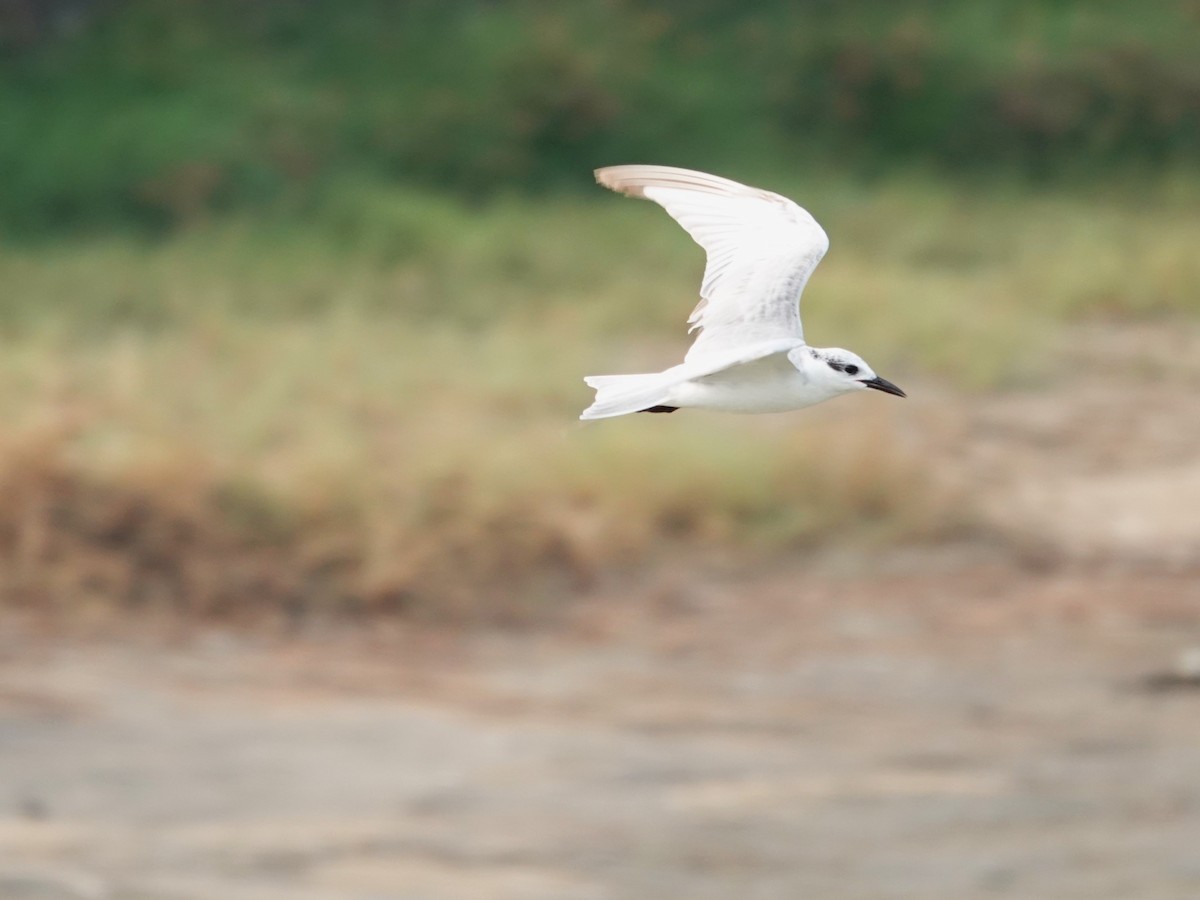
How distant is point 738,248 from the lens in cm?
528

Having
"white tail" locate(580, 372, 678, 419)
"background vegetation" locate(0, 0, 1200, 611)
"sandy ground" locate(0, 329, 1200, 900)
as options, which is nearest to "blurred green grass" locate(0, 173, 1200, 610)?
"background vegetation" locate(0, 0, 1200, 611)

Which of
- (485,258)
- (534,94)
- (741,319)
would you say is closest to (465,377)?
(485,258)

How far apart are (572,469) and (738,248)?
6432 millimetres

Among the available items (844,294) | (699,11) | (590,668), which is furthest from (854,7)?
(590,668)

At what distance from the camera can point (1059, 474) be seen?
13.1 metres

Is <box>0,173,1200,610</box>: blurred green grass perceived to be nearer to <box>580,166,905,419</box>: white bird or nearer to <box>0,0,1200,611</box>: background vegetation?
<box>0,0,1200,611</box>: background vegetation

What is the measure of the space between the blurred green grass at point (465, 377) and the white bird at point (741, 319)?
5.76m

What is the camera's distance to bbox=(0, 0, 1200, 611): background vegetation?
11023 mm

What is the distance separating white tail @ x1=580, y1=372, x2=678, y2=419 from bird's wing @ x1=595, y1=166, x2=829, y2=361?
159 mm

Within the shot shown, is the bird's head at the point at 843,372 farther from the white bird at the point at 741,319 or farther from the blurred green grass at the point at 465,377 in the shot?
the blurred green grass at the point at 465,377

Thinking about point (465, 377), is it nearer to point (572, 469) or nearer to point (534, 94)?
point (572, 469)

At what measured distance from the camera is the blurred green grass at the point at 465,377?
10891 mm

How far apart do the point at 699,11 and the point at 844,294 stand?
4.86 meters

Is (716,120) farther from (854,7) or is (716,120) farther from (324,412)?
(324,412)
